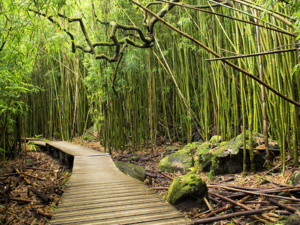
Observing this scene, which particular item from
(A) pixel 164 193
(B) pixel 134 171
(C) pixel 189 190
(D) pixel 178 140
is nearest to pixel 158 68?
(D) pixel 178 140

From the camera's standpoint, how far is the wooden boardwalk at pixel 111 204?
1.17 meters

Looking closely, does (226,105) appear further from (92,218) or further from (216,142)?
(92,218)

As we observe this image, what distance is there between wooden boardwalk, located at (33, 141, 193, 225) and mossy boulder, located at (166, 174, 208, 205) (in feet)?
0.56

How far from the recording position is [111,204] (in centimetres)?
139

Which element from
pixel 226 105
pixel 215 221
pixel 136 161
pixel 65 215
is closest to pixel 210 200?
pixel 215 221

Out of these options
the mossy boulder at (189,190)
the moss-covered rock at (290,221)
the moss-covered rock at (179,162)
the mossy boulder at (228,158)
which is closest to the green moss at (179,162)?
the moss-covered rock at (179,162)

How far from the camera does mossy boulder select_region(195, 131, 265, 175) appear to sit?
2.05 metres

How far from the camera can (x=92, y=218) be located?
3.90ft

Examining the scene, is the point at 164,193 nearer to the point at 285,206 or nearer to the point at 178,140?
the point at 285,206

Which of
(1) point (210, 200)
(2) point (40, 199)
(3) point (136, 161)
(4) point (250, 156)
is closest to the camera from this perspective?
(1) point (210, 200)

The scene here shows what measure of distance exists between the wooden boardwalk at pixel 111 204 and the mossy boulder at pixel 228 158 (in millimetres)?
823

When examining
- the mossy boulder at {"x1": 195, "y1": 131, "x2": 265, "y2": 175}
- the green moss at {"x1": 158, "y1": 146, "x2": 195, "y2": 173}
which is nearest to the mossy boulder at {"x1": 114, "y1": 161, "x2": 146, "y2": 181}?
the green moss at {"x1": 158, "y1": 146, "x2": 195, "y2": 173}

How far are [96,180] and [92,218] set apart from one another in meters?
0.79

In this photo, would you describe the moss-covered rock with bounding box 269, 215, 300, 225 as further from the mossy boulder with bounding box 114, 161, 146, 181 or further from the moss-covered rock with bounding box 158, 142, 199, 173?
the mossy boulder with bounding box 114, 161, 146, 181
